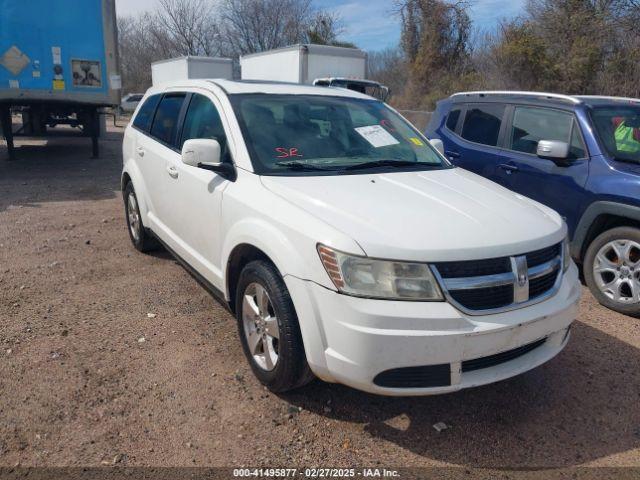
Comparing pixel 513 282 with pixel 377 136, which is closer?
pixel 513 282

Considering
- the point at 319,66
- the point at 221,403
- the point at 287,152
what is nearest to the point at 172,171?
the point at 287,152

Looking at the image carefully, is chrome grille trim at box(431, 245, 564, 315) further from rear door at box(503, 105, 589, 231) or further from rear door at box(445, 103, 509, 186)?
rear door at box(445, 103, 509, 186)

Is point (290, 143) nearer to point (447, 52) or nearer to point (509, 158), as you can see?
point (509, 158)

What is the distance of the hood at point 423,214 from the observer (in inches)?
97.0

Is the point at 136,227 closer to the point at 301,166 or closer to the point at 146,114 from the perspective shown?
the point at 146,114

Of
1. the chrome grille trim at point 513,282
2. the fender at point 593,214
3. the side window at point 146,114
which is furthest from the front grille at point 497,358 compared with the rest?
the side window at point 146,114

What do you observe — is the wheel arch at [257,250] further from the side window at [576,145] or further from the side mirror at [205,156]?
the side window at [576,145]

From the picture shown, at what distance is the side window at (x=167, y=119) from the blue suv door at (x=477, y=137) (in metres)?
3.24

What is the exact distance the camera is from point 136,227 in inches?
214

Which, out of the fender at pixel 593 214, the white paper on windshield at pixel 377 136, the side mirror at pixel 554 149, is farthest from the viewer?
the side mirror at pixel 554 149

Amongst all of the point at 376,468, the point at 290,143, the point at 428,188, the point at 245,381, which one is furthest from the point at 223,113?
the point at 376,468

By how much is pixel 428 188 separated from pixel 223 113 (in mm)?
1495

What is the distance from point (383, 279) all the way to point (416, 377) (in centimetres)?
50

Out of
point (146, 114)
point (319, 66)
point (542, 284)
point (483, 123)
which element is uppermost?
point (319, 66)
